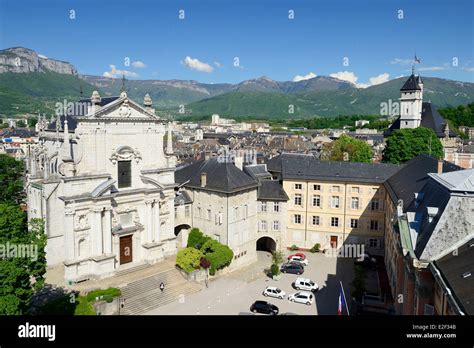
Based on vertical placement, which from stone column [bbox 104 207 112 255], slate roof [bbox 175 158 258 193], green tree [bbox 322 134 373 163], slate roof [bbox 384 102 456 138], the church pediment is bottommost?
stone column [bbox 104 207 112 255]

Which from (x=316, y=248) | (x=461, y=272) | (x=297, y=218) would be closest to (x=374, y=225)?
(x=316, y=248)

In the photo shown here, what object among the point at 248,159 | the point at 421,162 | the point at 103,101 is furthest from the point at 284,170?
the point at 103,101

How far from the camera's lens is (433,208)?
2136cm

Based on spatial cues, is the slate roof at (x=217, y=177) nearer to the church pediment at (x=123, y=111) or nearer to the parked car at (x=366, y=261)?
the church pediment at (x=123, y=111)

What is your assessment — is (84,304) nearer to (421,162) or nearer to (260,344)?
(260,344)

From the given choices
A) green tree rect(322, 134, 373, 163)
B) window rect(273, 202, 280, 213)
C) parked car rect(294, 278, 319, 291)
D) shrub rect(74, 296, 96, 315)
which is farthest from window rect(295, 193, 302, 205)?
shrub rect(74, 296, 96, 315)

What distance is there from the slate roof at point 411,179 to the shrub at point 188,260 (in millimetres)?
18950

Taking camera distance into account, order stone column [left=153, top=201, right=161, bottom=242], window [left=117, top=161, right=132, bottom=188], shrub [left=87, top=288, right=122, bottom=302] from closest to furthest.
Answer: shrub [left=87, top=288, right=122, bottom=302]
window [left=117, top=161, right=132, bottom=188]
stone column [left=153, top=201, right=161, bottom=242]

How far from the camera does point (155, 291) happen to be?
1348 inches

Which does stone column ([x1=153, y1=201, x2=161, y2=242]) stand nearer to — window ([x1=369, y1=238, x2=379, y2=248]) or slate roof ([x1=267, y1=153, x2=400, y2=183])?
slate roof ([x1=267, y1=153, x2=400, y2=183])

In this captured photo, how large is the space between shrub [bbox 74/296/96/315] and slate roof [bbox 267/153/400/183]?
27843mm

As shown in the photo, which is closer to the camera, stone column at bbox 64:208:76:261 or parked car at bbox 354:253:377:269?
stone column at bbox 64:208:76:261

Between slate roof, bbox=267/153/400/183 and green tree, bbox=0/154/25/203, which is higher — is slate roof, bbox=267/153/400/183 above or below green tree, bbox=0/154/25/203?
above

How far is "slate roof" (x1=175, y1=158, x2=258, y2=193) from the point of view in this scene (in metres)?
41.4
